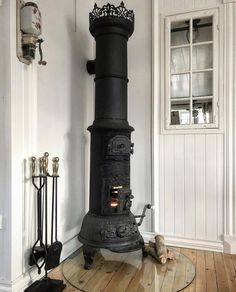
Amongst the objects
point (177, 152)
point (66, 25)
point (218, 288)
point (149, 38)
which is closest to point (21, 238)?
point (218, 288)

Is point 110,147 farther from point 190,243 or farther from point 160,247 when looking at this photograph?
point 190,243

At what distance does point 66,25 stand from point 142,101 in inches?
42.3

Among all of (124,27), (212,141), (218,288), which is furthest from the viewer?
(212,141)

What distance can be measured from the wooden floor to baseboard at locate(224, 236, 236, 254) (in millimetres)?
52

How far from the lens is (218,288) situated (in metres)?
2.04

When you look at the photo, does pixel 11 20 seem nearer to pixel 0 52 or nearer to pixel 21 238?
pixel 0 52

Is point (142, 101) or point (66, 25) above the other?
point (66, 25)

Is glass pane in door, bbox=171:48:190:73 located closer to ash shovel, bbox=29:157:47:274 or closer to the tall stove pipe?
the tall stove pipe

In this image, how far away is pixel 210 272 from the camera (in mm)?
2301

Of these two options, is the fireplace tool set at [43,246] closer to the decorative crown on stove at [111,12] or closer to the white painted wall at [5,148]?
the white painted wall at [5,148]

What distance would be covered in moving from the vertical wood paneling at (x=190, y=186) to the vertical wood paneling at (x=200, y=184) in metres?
0.04

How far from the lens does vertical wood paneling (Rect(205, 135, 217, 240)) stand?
277cm

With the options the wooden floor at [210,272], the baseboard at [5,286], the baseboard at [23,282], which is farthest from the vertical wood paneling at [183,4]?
the baseboard at [5,286]

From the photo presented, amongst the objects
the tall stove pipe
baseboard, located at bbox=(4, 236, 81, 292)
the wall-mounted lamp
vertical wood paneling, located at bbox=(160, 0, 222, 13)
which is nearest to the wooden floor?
baseboard, located at bbox=(4, 236, 81, 292)
